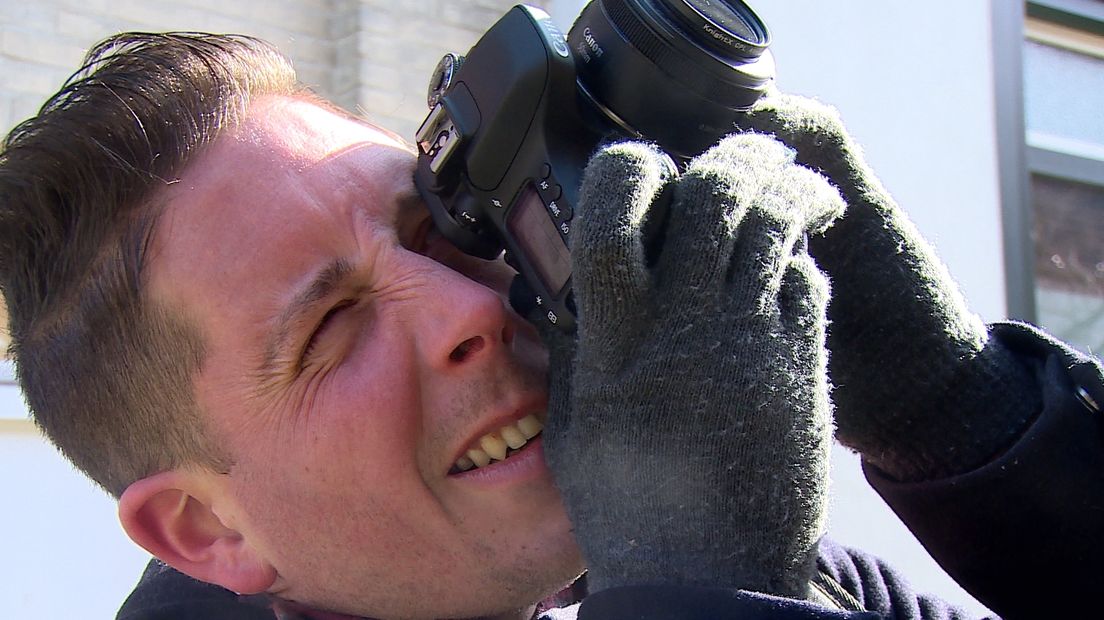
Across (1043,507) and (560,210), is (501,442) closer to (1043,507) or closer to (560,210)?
(560,210)

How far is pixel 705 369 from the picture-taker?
0.91 metres

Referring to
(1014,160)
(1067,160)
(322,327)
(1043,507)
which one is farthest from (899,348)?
(1067,160)

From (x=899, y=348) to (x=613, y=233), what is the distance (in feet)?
1.43

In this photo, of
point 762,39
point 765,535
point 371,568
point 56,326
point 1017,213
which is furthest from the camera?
point 1017,213

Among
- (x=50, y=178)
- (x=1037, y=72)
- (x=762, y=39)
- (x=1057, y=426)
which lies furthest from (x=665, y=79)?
(x=1037, y=72)

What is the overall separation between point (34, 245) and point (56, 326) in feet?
0.32

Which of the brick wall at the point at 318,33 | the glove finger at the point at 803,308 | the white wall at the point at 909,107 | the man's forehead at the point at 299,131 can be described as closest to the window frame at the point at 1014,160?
the white wall at the point at 909,107

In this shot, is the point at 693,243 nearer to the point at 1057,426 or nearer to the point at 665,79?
the point at 665,79

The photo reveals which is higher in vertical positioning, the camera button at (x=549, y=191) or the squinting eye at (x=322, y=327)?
the camera button at (x=549, y=191)

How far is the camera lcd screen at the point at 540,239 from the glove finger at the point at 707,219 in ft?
0.34

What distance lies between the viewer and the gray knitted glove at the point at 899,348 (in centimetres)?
117

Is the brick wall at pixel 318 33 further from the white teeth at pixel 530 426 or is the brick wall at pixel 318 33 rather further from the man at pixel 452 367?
the white teeth at pixel 530 426

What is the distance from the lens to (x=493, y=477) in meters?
1.10

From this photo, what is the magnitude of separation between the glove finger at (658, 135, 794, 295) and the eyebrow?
14.5 inches
